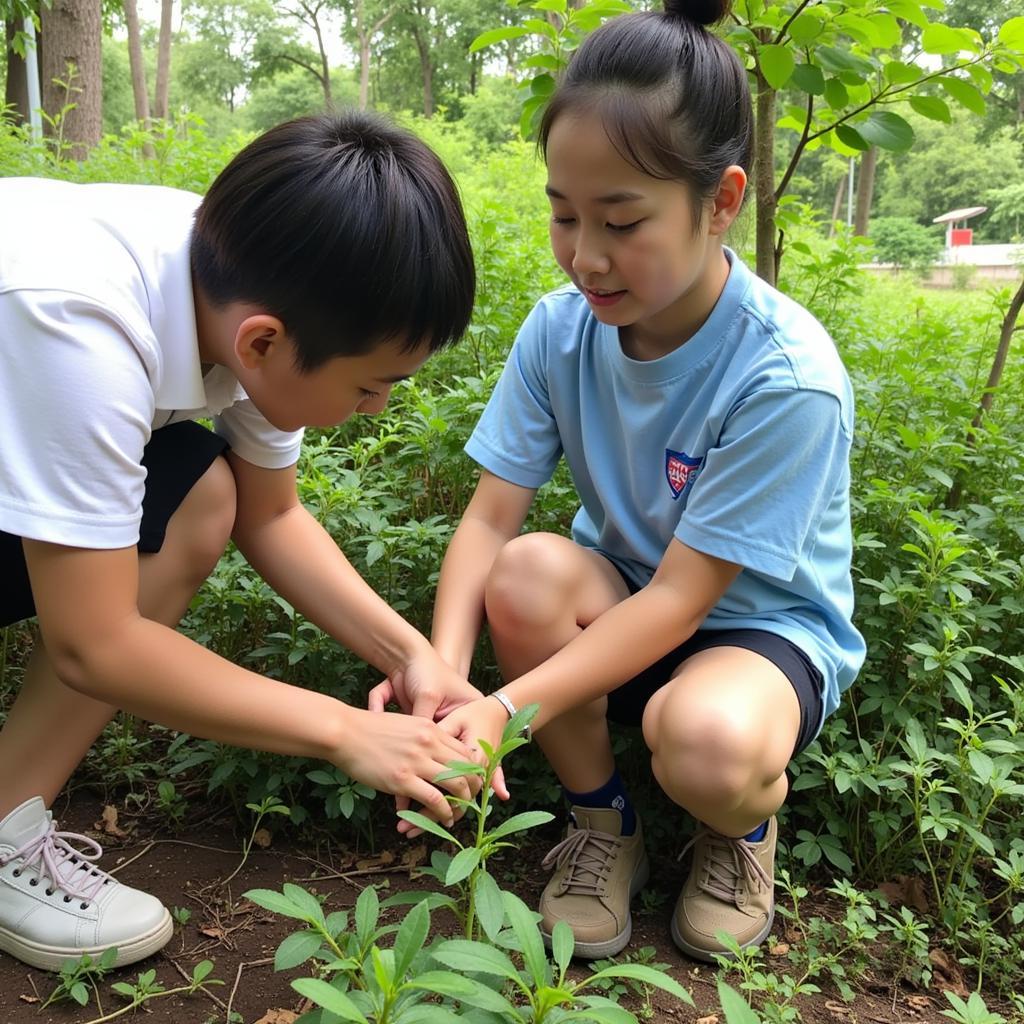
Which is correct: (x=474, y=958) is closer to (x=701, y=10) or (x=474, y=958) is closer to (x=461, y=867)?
(x=461, y=867)

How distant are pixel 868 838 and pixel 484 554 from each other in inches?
37.9

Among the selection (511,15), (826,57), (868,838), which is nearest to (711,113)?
(826,57)

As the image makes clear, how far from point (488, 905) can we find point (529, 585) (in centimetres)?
74

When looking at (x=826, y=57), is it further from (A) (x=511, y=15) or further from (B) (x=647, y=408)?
(A) (x=511, y=15)

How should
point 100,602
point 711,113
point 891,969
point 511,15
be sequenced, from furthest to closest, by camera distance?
point 511,15 < point 891,969 < point 711,113 < point 100,602

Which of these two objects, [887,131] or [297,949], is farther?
[887,131]

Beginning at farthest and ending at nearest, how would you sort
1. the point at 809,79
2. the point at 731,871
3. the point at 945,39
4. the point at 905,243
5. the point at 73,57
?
the point at 905,243 < the point at 73,57 < the point at 809,79 < the point at 945,39 < the point at 731,871

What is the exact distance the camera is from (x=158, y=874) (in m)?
1.88

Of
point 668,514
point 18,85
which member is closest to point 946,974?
point 668,514

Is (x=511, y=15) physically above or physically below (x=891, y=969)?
above

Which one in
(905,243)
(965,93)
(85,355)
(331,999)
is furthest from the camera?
(905,243)

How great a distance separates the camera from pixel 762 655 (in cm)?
173

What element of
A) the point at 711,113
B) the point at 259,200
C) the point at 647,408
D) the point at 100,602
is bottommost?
the point at 100,602

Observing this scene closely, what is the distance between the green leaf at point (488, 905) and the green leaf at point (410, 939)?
6 cm
